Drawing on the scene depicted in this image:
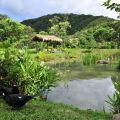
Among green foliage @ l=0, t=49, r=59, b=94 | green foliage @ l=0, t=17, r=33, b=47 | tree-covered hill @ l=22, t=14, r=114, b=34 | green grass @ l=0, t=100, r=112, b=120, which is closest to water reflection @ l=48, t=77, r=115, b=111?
green foliage @ l=0, t=49, r=59, b=94

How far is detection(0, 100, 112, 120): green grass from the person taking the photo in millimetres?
9234

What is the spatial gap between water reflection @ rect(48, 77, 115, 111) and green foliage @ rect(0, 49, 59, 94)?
1.46m

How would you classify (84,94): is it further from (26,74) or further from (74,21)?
(74,21)

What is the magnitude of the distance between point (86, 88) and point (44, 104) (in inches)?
269

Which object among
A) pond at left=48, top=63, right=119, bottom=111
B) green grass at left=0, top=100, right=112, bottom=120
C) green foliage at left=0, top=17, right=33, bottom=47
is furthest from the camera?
green foliage at left=0, top=17, right=33, bottom=47

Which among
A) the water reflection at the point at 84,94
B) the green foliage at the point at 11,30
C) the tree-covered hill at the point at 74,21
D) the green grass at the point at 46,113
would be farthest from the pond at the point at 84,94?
the tree-covered hill at the point at 74,21

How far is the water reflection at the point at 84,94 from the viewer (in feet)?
44.5

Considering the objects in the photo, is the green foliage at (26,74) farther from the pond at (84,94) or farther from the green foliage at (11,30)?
the green foliage at (11,30)

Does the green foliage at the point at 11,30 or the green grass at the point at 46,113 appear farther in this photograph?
the green foliage at the point at 11,30

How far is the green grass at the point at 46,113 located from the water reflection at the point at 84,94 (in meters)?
2.30

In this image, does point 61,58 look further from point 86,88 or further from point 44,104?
point 44,104

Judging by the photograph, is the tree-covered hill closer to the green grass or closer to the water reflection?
the water reflection

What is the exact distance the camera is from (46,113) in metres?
9.71

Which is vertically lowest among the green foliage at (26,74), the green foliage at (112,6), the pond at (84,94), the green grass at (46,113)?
the pond at (84,94)
